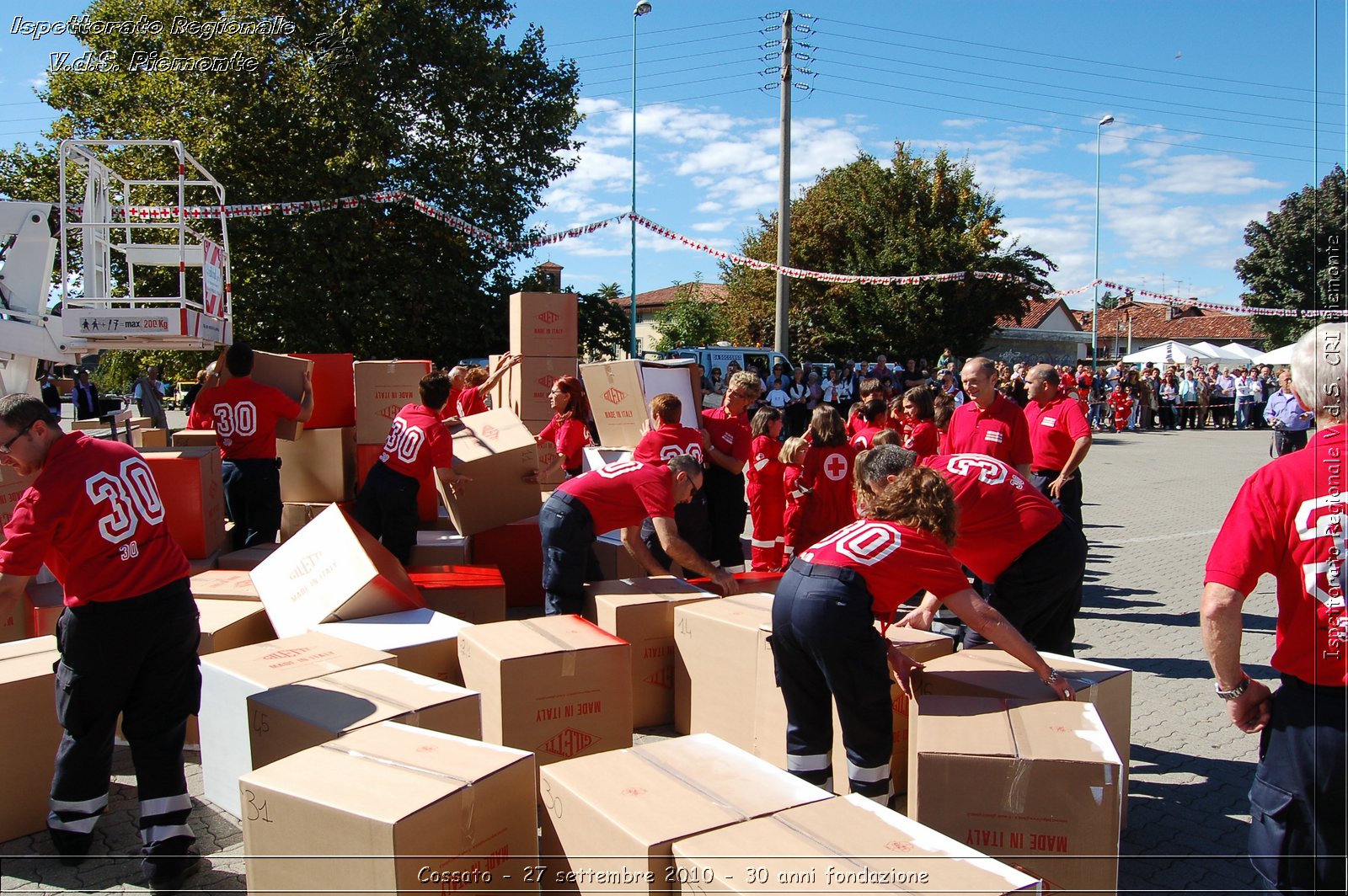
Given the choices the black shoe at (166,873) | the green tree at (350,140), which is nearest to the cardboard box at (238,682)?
the black shoe at (166,873)

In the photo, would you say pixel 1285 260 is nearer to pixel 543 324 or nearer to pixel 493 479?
pixel 543 324

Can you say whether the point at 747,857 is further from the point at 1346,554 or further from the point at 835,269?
the point at 835,269

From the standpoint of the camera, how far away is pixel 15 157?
2194cm

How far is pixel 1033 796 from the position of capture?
273 cm

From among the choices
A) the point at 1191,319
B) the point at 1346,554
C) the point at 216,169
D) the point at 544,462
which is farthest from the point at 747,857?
the point at 1191,319

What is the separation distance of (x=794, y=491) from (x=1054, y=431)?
81.7 inches

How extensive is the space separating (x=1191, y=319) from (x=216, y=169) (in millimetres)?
62216

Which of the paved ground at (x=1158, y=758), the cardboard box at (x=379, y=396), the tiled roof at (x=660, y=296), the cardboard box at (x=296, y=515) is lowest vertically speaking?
the paved ground at (x=1158, y=758)

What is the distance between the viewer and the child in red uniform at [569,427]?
24.5ft

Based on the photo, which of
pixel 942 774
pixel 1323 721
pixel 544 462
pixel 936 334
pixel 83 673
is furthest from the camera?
pixel 936 334

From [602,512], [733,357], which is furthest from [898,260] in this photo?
[602,512]

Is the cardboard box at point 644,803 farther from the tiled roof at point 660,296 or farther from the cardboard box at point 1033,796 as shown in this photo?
the tiled roof at point 660,296

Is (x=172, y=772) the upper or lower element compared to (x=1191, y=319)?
lower

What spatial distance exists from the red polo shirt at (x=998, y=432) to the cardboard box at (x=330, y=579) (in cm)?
367
